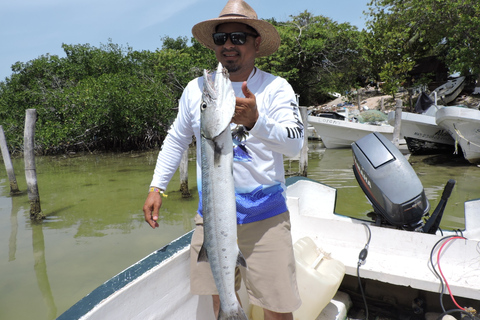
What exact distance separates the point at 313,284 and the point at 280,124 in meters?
1.56

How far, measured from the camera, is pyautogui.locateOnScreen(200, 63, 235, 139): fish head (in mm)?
1410

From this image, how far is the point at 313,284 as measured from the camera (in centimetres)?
266

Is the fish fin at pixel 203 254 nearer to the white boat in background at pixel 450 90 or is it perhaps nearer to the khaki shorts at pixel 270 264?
the khaki shorts at pixel 270 264

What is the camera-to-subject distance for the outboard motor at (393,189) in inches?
137

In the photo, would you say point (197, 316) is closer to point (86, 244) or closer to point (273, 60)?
point (86, 244)

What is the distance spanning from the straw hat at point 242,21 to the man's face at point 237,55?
5 centimetres

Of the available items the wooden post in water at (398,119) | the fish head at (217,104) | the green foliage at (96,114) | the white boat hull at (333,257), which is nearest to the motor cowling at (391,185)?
the white boat hull at (333,257)

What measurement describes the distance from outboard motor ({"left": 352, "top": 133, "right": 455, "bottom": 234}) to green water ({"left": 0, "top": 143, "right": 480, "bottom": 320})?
134 inches

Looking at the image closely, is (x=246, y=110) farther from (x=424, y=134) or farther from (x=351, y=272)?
(x=424, y=134)

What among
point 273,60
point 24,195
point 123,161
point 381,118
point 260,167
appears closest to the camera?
point 260,167

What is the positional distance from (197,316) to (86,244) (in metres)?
4.58

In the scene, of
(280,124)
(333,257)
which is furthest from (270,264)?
(333,257)

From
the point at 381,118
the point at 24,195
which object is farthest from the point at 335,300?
the point at 381,118

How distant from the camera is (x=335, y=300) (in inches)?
120
